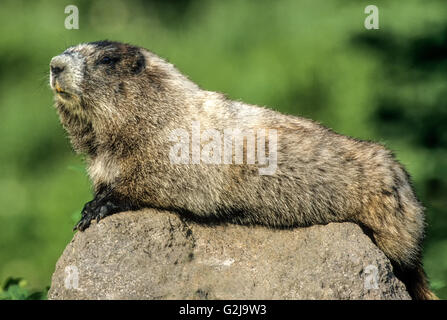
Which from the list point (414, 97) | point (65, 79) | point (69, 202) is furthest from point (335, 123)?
point (65, 79)

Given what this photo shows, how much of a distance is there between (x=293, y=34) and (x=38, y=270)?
594 cm

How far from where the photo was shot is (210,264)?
5.56m

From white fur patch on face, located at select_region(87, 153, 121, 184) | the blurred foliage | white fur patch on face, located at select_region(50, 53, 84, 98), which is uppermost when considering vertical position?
white fur patch on face, located at select_region(50, 53, 84, 98)

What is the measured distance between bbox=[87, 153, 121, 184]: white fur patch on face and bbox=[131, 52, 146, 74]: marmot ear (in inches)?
32.5

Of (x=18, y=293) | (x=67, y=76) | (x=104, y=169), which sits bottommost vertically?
(x=18, y=293)

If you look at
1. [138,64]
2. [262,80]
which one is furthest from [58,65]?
[262,80]

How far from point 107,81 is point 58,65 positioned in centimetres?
45
